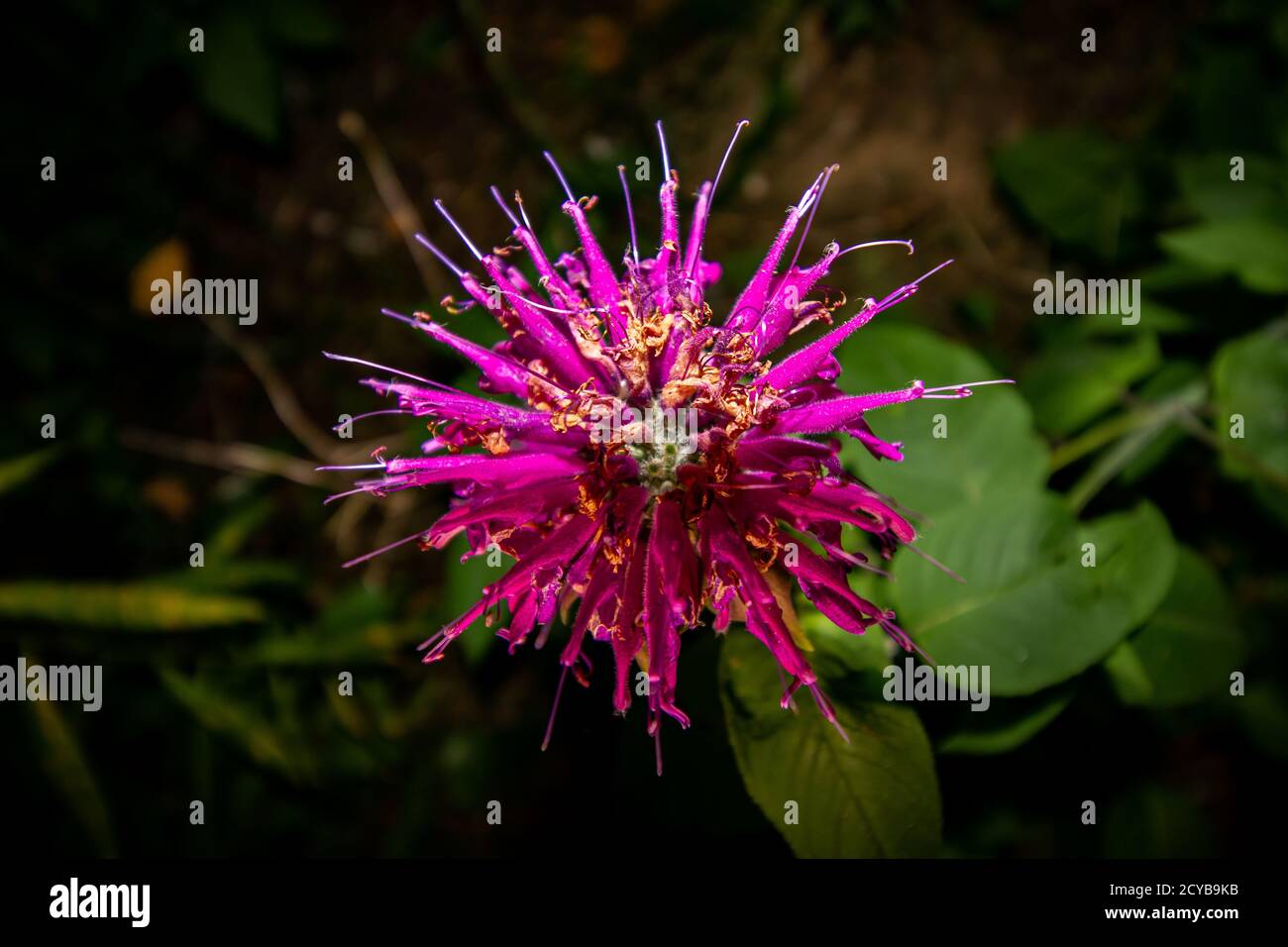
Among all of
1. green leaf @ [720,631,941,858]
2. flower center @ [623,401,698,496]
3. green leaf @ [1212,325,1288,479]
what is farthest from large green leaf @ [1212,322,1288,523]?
flower center @ [623,401,698,496]

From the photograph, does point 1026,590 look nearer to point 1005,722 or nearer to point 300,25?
point 1005,722

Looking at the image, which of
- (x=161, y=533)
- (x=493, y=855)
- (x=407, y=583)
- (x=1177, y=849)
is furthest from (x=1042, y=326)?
(x=161, y=533)

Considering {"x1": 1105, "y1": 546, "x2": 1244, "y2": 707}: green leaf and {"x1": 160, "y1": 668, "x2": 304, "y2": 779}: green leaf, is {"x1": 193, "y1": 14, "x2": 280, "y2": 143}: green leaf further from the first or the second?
{"x1": 1105, "y1": 546, "x2": 1244, "y2": 707}: green leaf

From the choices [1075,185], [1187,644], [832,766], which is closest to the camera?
[832,766]

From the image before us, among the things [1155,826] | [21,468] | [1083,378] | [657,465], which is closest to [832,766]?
[657,465]

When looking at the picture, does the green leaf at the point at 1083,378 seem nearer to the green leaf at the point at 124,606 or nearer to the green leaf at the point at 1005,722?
the green leaf at the point at 1005,722

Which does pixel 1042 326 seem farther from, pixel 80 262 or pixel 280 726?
pixel 80 262
